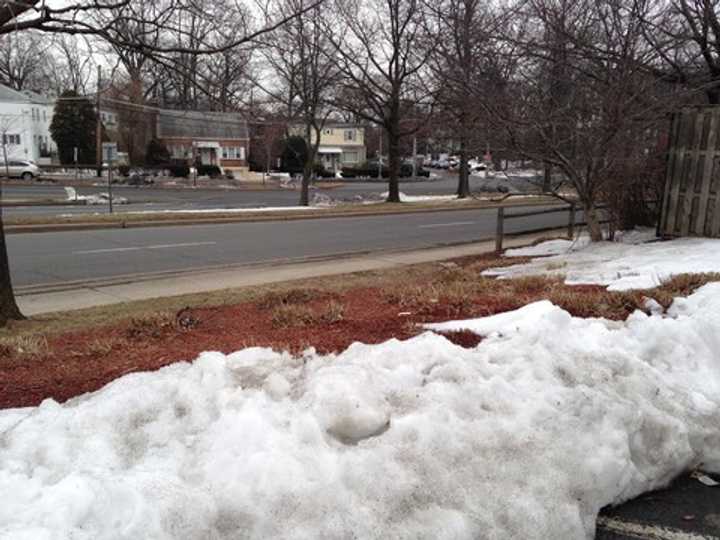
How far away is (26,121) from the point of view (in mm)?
62938

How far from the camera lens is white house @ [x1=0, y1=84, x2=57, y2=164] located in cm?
6133

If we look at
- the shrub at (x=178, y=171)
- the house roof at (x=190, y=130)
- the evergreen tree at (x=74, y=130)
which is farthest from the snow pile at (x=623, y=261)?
the house roof at (x=190, y=130)

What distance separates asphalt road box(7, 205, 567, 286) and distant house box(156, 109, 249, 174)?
46316mm

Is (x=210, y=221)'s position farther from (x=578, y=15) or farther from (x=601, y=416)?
(x=601, y=416)

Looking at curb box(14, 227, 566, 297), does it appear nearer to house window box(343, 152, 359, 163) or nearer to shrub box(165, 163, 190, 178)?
shrub box(165, 163, 190, 178)

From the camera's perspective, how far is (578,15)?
1124cm

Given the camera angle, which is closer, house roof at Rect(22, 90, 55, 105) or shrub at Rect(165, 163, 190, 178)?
shrub at Rect(165, 163, 190, 178)

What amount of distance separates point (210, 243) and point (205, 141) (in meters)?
54.7

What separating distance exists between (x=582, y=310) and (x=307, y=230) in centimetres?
1359

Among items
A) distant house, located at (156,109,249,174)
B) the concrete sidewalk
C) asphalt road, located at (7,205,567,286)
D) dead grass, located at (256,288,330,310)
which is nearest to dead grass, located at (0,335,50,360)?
dead grass, located at (256,288,330,310)

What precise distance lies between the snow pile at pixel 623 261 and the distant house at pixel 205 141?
181ft

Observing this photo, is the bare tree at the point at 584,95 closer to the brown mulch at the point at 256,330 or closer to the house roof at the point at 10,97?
the brown mulch at the point at 256,330

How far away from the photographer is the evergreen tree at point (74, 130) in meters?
58.7

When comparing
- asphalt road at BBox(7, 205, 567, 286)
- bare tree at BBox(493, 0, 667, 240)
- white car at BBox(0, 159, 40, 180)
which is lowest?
asphalt road at BBox(7, 205, 567, 286)
